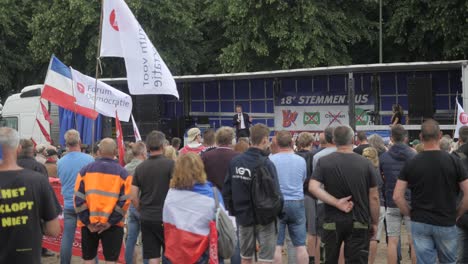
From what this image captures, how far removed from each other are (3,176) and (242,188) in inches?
123

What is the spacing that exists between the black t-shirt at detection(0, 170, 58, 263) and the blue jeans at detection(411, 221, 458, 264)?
361 centimetres

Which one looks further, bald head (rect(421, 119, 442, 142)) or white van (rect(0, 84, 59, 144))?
white van (rect(0, 84, 59, 144))

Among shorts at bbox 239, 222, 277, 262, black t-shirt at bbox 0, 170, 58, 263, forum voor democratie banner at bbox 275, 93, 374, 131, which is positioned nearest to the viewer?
black t-shirt at bbox 0, 170, 58, 263

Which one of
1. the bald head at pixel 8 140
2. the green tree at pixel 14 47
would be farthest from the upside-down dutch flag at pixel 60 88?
the green tree at pixel 14 47

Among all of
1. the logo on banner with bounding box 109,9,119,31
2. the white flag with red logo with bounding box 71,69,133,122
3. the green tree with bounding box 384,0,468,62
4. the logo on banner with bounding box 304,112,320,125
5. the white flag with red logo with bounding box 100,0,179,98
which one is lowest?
the logo on banner with bounding box 304,112,320,125

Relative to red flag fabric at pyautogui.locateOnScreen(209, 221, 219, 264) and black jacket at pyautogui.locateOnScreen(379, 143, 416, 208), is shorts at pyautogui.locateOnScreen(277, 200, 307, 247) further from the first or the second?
red flag fabric at pyautogui.locateOnScreen(209, 221, 219, 264)

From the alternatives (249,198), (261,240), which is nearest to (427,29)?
(261,240)

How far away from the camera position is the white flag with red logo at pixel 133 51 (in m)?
12.3

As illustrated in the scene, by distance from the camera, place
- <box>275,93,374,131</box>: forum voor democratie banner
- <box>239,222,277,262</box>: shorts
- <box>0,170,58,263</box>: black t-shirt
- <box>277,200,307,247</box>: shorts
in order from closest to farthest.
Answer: <box>0,170,58,263</box>: black t-shirt → <box>239,222,277,262</box>: shorts → <box>277,200,307,247</box>: shorts → <box>275,93,374,131</box>: forum voor democratie banner

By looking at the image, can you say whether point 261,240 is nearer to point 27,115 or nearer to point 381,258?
point 381,258

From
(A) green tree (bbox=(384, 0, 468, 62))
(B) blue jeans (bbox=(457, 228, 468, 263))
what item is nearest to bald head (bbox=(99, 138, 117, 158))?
(B) blue jeans (bbox=(457, 228, 468, 263))

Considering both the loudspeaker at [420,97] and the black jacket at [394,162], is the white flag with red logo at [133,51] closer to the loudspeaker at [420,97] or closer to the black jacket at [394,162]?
the black jacket at [394,162]

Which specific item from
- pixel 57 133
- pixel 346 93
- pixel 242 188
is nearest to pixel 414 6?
pixel 346 93

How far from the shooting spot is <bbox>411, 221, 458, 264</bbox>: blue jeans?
7.67m
